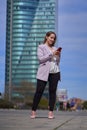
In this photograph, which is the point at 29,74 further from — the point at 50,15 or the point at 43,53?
the point at 43,53

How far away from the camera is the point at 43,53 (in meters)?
10.4

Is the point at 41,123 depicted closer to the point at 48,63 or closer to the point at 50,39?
the point at 48,63

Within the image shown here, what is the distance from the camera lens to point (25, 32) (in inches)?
5679

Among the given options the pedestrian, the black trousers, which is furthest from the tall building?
the pedestrian

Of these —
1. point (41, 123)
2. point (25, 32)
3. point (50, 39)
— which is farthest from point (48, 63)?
point (25, 32)

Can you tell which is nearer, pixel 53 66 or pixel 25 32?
pixel 53 66

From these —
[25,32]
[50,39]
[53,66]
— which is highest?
[25,32]

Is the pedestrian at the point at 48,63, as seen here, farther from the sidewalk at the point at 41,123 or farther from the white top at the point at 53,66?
the sidewalk at the point at 41,123

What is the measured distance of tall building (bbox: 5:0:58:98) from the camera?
5472 inches

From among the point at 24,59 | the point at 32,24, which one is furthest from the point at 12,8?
the point at 24,59

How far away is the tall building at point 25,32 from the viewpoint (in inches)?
5472

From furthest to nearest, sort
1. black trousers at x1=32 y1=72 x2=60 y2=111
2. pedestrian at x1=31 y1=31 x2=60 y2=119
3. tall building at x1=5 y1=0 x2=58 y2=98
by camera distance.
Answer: tall building at x1=5 y1=0 x2=58 y2=98
black trousers at x1=32 y1=72 x2=60 y2=111
pedestrian at x1=31 y1=31 x2=60 y2=119

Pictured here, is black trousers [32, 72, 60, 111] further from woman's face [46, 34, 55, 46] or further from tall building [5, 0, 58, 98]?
tall building [5, 0, 58, 98]

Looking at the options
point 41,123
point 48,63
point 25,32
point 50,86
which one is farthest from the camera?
point 25,32
